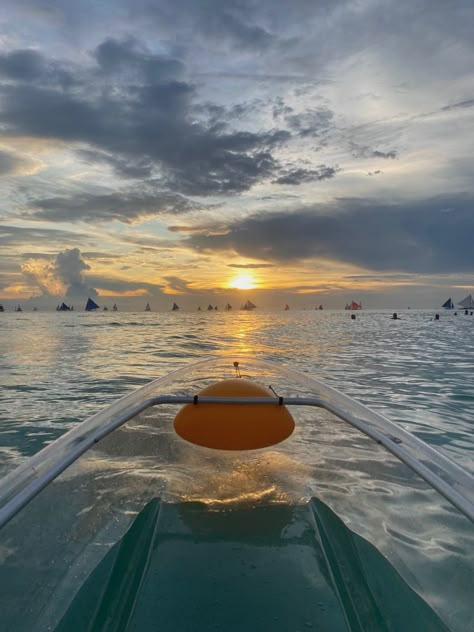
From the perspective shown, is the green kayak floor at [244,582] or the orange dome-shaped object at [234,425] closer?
the green kayak floor at [244,582]

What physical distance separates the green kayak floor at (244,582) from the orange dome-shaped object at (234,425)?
1.82 feet

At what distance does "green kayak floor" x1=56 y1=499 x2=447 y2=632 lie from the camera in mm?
1844

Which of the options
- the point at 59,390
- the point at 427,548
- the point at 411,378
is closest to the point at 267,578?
the point at 427,548

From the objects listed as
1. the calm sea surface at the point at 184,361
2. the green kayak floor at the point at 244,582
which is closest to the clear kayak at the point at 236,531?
the green kayak floor at the point at 244,582

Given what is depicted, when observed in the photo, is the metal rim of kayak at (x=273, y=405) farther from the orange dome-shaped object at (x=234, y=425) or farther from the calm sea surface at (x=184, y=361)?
the calm sea surface at (x=184, y=361)

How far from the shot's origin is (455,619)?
75.5 inches

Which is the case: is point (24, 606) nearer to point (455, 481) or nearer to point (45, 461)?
point (45, 461)

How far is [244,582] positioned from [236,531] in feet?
1.55

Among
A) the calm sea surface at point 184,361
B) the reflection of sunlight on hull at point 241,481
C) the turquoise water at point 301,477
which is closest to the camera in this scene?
the turquoise water at point 301,477

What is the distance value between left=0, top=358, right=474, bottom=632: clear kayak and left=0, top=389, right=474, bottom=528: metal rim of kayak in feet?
0.04

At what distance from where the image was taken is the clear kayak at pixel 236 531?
1.93m

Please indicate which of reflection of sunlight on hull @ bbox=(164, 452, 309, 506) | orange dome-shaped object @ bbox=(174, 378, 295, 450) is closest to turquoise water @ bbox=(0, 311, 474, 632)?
reflection of sunlight on hull @ bbox=(164, 452, 309, 506)

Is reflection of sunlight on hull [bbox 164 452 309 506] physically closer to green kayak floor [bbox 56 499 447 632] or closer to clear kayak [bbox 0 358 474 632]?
clear kayak [bbox 0 358 474 632]

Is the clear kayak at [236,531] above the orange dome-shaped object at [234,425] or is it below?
below
